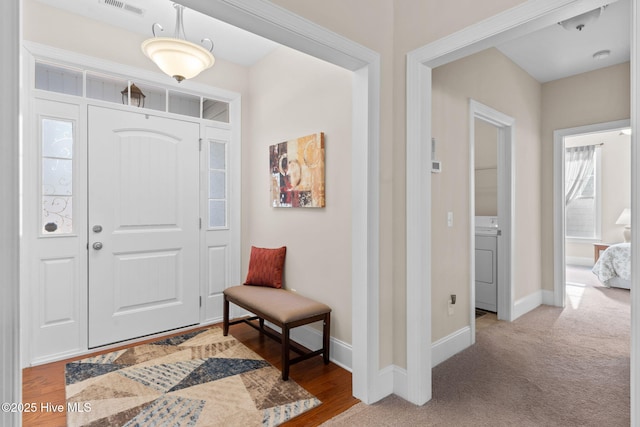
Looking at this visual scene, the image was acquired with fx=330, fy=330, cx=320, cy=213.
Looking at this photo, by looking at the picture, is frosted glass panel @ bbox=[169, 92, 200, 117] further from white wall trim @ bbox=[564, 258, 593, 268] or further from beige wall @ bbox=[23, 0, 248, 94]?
white wall trim @ bbox=[564, 258, 593, 268]

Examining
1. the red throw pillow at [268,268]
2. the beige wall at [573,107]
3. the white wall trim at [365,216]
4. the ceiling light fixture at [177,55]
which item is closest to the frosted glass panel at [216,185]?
the red throw pillow at [268,268]

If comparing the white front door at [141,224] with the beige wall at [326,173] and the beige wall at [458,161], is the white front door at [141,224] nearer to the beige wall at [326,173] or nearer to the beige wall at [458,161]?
the beige wall at [326,173]

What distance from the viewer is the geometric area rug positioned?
6.24ft

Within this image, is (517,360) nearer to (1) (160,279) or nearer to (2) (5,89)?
(1) (160,279)

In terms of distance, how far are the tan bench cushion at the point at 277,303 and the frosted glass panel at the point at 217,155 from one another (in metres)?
1.35

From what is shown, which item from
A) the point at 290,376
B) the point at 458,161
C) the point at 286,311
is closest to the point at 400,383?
the point at 290,376

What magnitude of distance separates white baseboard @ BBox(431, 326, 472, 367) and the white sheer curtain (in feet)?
18.7

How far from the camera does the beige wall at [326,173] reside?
2.59 m

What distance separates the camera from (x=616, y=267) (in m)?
4.91

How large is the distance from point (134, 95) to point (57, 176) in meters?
0.96

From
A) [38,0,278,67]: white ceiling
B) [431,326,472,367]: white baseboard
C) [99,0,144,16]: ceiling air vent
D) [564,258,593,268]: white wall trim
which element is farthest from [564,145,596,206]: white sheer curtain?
[99,0,144,16]: ceiling air vent

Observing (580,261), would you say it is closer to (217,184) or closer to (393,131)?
(393,131)

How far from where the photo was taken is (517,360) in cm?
264

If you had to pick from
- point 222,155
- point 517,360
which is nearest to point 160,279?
point 222,155
